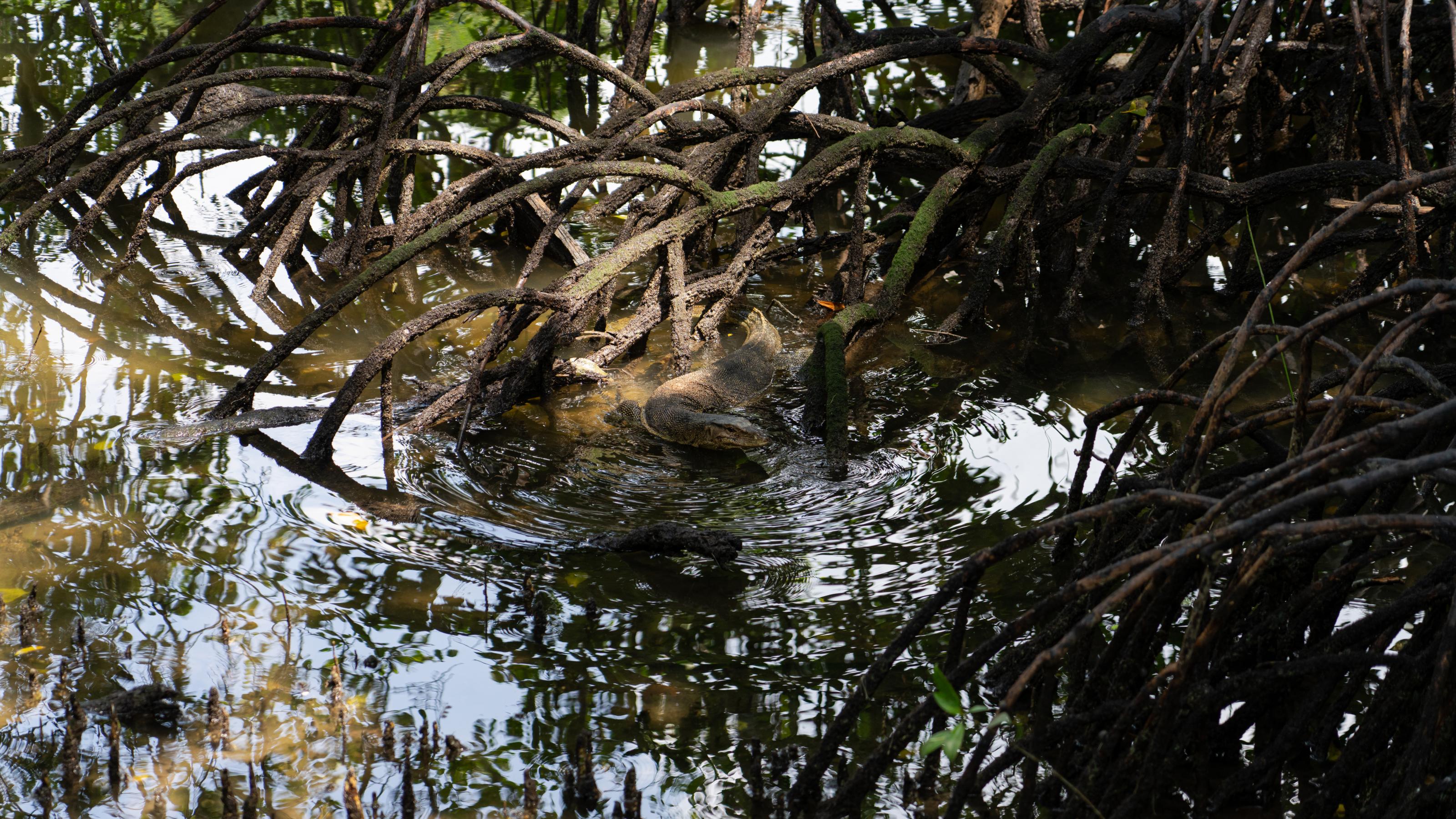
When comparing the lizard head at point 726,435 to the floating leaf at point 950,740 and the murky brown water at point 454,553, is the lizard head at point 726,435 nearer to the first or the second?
the murky brown water at point 454,553

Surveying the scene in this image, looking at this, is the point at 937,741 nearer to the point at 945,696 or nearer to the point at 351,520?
the point at 945,696

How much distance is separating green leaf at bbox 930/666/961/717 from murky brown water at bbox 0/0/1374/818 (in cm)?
59

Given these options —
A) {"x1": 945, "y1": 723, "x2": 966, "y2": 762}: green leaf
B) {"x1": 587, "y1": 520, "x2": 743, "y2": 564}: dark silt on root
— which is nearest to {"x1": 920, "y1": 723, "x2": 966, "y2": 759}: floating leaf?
{"x1": 945, "y1": 723, "x2": 966, "y2": 762}: green leaf

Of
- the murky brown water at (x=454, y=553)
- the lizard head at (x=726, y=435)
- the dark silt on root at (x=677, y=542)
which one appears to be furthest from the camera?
the lizard head at (x=726, y=435)

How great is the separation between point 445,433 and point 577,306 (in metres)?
0.70

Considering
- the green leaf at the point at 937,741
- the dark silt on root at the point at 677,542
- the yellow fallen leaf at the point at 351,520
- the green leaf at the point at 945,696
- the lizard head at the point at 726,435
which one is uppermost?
the lizard head at the point at 726,435

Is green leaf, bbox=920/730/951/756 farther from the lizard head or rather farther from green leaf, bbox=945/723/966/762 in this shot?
the lizard head

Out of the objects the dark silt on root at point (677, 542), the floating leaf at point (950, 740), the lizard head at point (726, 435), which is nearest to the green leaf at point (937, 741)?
the floating leaf at point (950, 740)

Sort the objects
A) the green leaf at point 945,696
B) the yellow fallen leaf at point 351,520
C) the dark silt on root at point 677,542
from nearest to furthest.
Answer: the green leaf at point 945,696 < the dark silt on root at point 677,542 < the yellow fallen leaf at point 351,520

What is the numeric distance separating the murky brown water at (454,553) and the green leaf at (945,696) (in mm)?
594

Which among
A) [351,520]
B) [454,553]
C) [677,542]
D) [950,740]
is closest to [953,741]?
[950,740]

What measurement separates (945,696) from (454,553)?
1.91 m

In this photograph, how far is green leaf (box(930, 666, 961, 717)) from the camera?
199cm

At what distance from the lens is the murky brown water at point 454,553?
267cm
